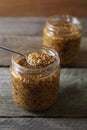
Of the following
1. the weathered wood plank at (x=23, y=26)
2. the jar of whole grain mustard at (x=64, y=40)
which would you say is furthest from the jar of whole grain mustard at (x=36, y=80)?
the weathered wood plank at (x=23, y=26)

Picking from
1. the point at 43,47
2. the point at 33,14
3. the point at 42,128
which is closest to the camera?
the point at 42,128

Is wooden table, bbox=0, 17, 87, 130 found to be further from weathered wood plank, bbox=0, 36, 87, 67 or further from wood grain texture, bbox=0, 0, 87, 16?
wood grain texture, bbox=0, 0, 87, 16

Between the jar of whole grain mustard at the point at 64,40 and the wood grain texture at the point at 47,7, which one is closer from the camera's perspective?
the jar of whole grain mustard at the point at 64,40

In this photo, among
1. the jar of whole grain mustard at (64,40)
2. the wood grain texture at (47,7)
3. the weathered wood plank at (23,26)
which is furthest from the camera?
the wood grain texture at (47,7)

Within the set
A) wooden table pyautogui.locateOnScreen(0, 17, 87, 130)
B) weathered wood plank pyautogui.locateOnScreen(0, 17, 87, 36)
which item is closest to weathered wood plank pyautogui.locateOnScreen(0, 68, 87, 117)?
wooden table pyautogui.locateOnScreen(0, 17, 87, 130)

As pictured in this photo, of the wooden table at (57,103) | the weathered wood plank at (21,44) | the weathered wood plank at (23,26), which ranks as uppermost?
the weathered wood plank at (23,26)

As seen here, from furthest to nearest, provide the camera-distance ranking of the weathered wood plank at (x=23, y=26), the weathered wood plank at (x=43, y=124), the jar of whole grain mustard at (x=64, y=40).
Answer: the weathered wood plank at (x=23, y=26) → the jar of whole grain mustard at (x=64, y=40) → the weathered wood plank at (x=43, y=124)

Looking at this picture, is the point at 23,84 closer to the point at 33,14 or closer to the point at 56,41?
the point at 56,41

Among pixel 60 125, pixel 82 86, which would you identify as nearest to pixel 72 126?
pixel 60 125

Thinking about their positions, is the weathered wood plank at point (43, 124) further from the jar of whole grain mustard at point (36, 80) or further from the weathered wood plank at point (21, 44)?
the weathered wood plank at point (21, 44)
